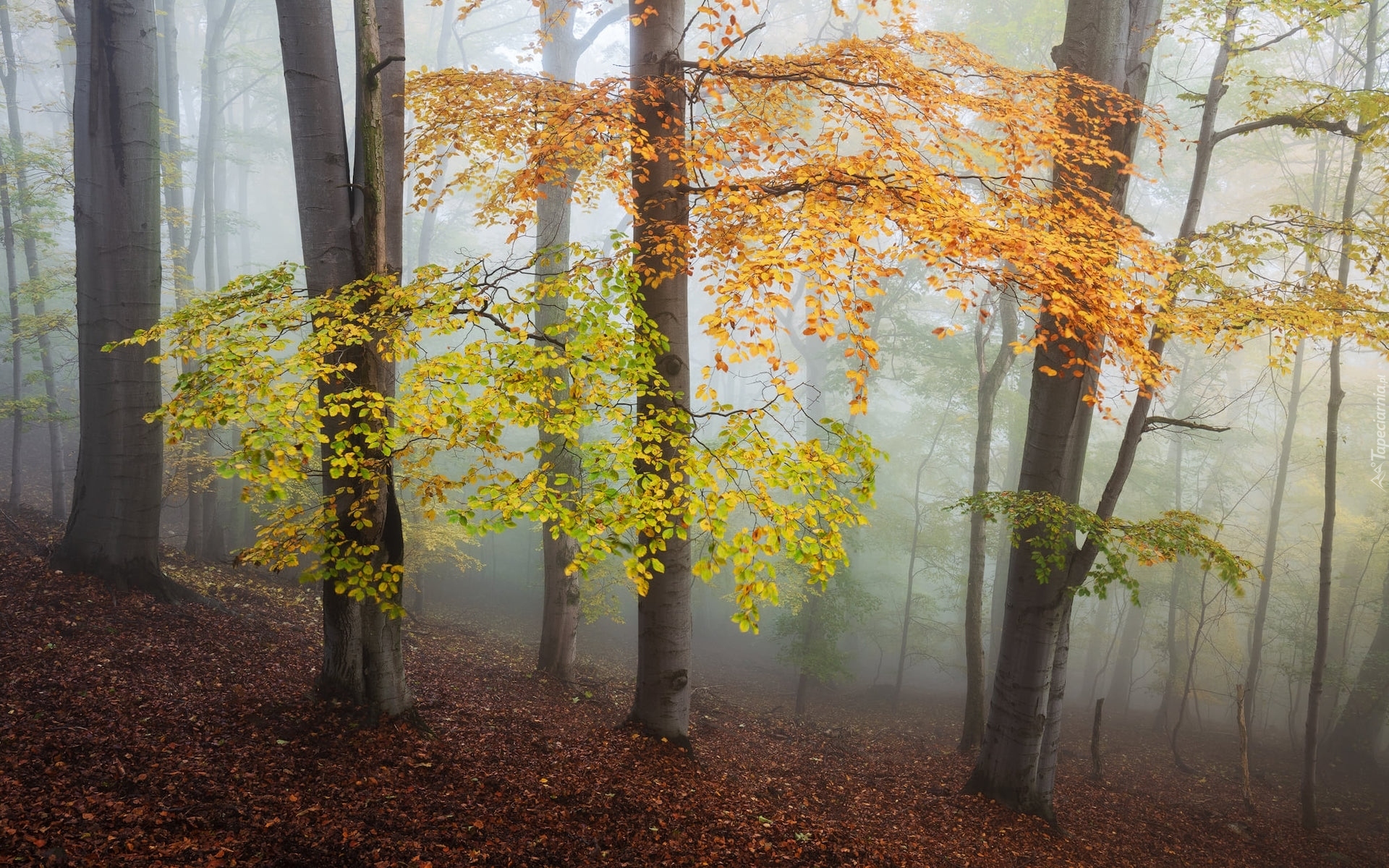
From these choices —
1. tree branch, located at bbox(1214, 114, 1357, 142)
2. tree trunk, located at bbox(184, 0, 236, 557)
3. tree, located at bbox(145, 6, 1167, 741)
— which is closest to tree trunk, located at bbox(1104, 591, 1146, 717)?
tree branch, located at bbox(1214, 114, 1357, 142)

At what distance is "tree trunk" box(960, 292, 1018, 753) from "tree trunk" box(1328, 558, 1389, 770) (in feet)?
29.8

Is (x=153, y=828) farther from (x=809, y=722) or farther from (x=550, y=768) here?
(x=809, y=722)

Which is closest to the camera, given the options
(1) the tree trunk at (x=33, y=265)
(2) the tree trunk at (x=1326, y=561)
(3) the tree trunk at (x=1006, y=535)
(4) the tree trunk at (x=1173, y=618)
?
(2) the tree trunk at (x=1326, y=561)

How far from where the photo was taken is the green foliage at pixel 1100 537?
19.4 feet

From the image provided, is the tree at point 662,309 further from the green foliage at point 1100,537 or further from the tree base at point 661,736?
the green foliage at point 1100,537

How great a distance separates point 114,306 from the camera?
6.51 meters

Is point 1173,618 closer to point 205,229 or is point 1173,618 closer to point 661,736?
point 661,736

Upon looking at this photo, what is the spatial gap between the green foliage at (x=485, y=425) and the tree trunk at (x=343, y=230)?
17 cm

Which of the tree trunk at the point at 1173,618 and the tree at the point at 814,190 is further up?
the tree at the point at 814,190

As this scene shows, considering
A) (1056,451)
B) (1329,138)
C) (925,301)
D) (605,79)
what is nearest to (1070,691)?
(925,301)

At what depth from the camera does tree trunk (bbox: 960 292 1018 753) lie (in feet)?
35.1

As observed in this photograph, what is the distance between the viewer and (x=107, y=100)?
258 inches

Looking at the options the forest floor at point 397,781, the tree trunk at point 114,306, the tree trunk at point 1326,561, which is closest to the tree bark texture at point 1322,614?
the tree trunk at point 1326,561

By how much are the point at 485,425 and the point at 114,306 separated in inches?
200
